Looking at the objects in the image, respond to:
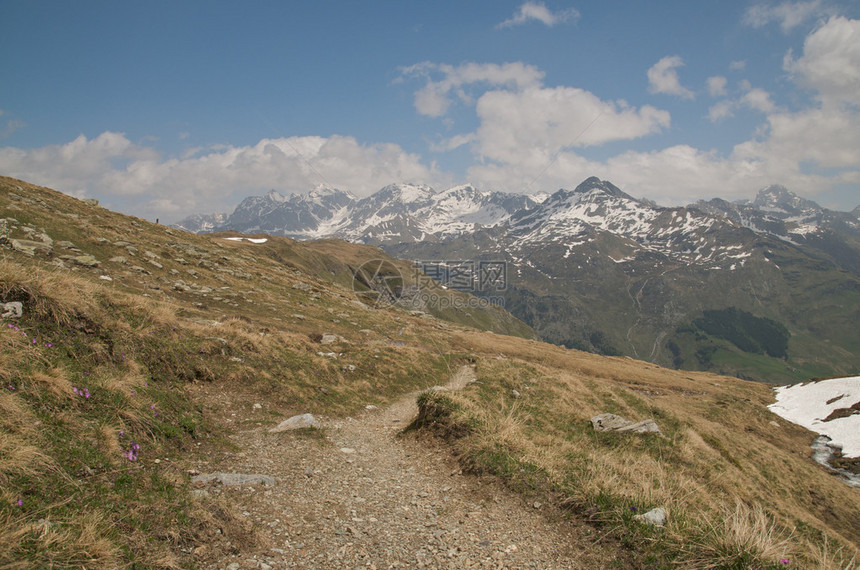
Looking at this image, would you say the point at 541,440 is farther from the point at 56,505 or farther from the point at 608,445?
the point at 56,505

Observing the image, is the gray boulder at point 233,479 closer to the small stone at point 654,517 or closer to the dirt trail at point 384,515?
the dirt trail at point 384,515

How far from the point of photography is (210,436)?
39.1 feet

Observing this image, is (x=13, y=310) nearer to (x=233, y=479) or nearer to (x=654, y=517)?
(x=233, y=479)

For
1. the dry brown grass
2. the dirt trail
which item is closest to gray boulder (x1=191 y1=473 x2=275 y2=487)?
the dirt trail

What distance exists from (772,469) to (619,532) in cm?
3328

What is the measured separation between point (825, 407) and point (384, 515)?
9299 cm

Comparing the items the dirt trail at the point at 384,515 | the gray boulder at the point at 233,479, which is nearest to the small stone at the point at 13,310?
the dirt trail at the point at 384,515

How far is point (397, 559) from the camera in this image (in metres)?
7.58

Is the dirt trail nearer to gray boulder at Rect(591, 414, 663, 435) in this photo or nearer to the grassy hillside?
the grassy hillside

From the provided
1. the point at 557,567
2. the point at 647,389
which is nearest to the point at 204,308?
the point at 557,567

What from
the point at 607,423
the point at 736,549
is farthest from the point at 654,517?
the point at 607,423

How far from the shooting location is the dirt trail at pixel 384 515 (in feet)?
25.0

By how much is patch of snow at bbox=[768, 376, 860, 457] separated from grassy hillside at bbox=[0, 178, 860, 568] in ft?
91.0

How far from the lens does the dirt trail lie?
7.61 m
